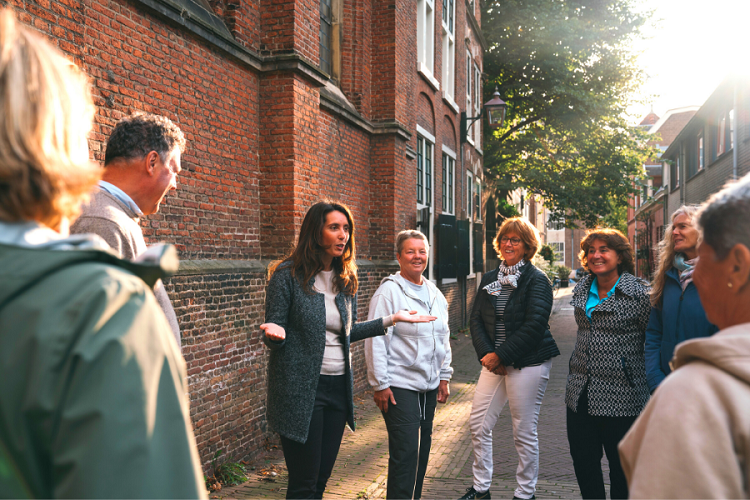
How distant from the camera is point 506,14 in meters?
20.6

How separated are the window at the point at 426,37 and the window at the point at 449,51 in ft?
4.31

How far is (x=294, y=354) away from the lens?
322cm

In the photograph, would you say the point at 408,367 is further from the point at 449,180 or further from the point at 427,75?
the point at 449,180

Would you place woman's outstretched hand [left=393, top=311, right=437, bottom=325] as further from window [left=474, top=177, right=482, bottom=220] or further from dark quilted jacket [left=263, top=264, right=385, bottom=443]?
window [left=474, top=177, right=482, bottom=220]

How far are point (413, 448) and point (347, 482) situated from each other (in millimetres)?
1458

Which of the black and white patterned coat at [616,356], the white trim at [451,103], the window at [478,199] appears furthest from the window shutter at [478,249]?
the black and white patterned coat at [616,356]

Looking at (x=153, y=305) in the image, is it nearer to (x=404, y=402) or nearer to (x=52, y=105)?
(x=52, y=105)

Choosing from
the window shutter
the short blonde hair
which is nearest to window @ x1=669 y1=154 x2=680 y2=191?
the window shutter

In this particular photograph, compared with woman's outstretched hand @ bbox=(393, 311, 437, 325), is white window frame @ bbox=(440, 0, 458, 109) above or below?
above

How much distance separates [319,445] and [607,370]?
6.44 ft

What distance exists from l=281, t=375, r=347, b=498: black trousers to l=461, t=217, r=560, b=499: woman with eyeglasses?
1573 millimetres

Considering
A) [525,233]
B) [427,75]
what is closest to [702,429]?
[525,233]

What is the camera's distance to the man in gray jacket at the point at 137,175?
2.26 m

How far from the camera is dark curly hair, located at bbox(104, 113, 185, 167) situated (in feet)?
8.04
